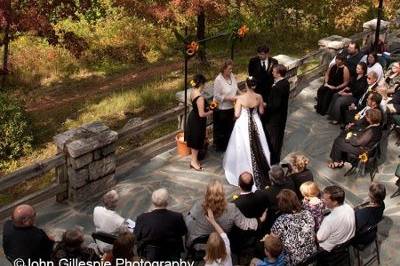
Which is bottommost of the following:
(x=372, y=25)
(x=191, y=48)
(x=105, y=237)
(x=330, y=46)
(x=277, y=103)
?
(x=105, y=237)

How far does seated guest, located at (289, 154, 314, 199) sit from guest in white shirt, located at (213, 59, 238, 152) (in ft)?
7.31

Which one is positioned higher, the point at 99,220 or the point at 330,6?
the point at 330,6

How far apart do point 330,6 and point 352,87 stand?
7.48m

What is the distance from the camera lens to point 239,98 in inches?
371

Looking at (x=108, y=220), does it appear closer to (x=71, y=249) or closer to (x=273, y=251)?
(x=71, y=249)

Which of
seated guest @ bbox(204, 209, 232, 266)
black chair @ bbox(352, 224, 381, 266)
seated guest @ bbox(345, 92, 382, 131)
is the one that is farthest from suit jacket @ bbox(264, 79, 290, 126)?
seated guest @ bbox(204, 209, 232, 266)

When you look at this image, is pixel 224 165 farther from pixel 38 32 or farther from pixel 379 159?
pixel 38 32

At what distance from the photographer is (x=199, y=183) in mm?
9891

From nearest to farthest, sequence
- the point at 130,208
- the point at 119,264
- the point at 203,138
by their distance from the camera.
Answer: the point at 119,264 → the point at 130,208 → the point at 203,138

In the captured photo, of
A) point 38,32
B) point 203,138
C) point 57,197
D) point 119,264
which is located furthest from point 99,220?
point 38,32

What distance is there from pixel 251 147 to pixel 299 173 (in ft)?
5.03

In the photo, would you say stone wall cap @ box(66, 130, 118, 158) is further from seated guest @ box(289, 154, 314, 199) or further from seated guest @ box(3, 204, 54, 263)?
seated guest @ box(289, 154, 314, 199)

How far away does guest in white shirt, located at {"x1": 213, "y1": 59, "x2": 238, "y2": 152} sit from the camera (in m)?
9.89

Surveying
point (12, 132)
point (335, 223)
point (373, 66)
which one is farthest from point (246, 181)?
point (12, 132)
